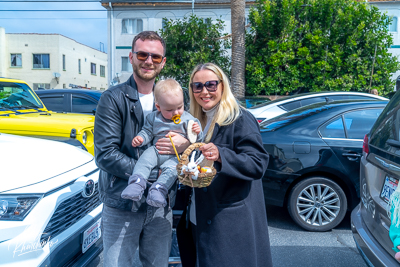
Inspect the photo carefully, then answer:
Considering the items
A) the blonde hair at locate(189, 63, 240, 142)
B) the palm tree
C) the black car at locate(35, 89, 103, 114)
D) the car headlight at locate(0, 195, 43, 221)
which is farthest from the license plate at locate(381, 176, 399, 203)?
the palm tree

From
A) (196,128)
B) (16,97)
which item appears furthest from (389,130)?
(16,97)

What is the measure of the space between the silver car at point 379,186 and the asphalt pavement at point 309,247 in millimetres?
849

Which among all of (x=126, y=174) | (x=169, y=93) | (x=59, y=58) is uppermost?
(x=59, y=58)

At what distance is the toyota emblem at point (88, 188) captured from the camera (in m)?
2.63

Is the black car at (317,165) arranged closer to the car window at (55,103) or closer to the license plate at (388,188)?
the license plate at (388,188)

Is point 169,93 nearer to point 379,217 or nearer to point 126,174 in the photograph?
point 126,174

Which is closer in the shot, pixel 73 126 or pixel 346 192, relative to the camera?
pixel 346 192

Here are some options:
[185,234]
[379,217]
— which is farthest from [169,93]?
[379,217]

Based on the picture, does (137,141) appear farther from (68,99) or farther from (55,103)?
(55,103)

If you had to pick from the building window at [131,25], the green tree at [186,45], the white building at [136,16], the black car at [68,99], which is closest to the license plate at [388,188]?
the black car at [68,99]

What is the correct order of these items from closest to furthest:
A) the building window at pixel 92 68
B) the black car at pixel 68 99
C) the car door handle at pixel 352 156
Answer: the car door handle at pixel 352 156
the black car at pixel 68 99
the building window at pixel 92 68

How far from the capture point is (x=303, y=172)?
4.02 metres

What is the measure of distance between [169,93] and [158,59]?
299 millimetres

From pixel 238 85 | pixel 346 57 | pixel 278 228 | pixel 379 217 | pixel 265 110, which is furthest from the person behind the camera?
pixel 346 57
